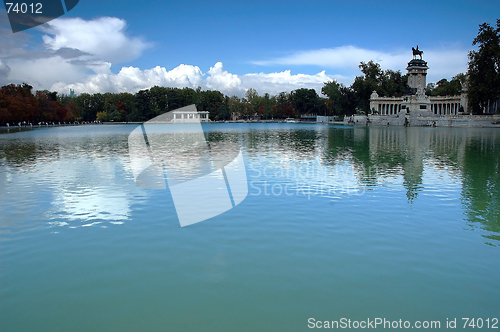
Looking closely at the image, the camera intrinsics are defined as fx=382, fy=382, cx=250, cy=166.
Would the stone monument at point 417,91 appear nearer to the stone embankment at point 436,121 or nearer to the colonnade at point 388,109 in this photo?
the stone embankment at point 436,121

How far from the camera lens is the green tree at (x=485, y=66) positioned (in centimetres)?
5497

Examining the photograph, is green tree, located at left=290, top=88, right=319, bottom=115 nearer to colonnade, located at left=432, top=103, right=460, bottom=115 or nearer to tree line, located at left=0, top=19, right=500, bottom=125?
tree line, located at left=0, top=19, right=500, bottom=125

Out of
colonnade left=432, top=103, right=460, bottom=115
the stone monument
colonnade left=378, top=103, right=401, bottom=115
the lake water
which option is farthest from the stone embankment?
the lake water

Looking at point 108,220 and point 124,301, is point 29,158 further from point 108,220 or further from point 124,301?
point 124,301

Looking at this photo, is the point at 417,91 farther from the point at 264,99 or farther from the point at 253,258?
the point at 264,99

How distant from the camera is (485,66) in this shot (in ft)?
186

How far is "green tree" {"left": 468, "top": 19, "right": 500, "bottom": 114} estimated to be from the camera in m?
55.0

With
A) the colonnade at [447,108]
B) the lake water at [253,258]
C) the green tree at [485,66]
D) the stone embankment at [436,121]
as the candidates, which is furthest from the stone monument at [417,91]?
the lake water at [253,258]

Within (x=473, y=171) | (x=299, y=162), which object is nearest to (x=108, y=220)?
(x=299, y=162)

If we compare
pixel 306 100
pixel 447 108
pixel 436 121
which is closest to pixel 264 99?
pixel 306 100

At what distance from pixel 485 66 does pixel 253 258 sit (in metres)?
63.1

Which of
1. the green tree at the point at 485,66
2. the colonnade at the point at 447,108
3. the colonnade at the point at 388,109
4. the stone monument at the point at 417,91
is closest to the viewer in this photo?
the green tree at the point at 485,66

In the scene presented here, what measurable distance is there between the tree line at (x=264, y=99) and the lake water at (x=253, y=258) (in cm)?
5441

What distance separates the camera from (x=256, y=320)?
16.1 ft
